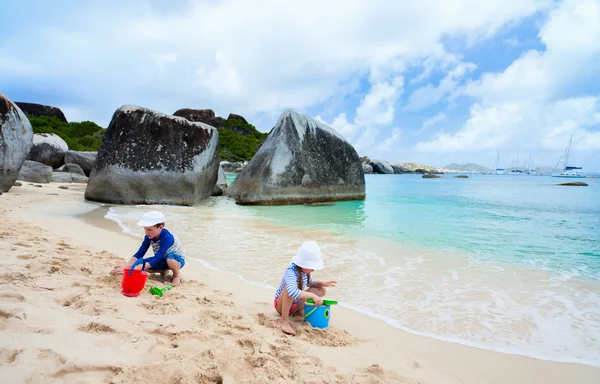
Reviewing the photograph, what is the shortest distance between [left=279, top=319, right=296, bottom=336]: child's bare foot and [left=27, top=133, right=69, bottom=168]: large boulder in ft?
69.1

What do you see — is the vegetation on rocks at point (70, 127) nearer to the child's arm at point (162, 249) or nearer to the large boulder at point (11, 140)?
the large boulder at point (11, 140)

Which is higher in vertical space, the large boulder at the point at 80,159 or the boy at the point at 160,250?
the large boulder at the point at 80,159

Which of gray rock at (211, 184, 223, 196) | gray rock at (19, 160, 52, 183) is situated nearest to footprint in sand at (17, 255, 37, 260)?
gray rock at (211, 184, 223, 196)

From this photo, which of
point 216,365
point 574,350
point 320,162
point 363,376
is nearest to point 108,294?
point 216,365

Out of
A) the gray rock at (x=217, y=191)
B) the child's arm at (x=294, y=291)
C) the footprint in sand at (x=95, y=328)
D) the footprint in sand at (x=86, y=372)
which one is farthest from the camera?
the gray rock at (x=217, y=191)

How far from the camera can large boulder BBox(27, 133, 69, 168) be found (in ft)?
64.4

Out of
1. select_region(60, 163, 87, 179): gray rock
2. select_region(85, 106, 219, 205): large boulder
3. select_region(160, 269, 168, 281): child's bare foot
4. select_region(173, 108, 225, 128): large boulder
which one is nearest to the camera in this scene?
select_region(160, 269, 168, 281): child's bare foot

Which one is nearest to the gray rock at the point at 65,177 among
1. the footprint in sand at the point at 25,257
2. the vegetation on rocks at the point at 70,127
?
the footprint in sand at the point at 25,257

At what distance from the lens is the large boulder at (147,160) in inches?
413

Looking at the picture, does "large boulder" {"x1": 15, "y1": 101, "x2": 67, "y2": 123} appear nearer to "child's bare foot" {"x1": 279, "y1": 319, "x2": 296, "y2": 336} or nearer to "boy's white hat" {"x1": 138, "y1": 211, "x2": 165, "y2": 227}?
"boy's white hat" {"x1": 138, "y1": 211, "x2": 165, "y2": 227}

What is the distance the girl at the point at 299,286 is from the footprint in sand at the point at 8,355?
163cm

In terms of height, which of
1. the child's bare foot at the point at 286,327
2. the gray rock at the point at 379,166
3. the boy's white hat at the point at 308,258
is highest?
the gray rock at the point at 379,166

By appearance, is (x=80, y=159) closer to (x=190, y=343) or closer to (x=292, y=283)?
(x=292, y=283)

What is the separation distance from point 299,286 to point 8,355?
194 cm
